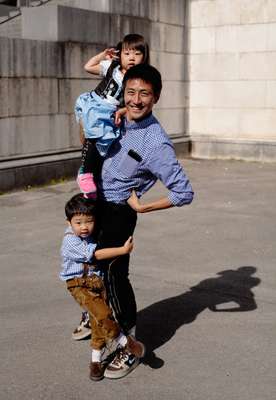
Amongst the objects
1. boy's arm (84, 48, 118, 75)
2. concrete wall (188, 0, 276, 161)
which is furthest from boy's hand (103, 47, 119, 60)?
concrete wall (188, 0, 276, 161)

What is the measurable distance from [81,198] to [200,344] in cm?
137

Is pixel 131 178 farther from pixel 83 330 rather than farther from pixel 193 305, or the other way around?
pixel 193 305

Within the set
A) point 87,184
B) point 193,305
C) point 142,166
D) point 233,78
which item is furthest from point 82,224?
point 233,78

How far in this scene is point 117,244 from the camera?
3709 mm

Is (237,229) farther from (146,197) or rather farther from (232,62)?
(232,62)

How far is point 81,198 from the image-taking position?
3615 mm

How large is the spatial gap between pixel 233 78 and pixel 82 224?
9.58m

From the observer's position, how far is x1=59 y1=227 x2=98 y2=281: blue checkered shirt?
12.1 feet

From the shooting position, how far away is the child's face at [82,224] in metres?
3.62

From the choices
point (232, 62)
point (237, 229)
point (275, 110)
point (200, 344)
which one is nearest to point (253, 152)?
point (275, 110)

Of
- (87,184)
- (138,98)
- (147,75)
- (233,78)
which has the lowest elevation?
(87,184)

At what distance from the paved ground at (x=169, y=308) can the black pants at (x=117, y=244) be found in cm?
44

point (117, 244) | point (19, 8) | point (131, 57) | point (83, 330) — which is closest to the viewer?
point (117, 244)

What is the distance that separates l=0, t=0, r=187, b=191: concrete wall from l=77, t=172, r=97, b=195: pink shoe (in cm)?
573
